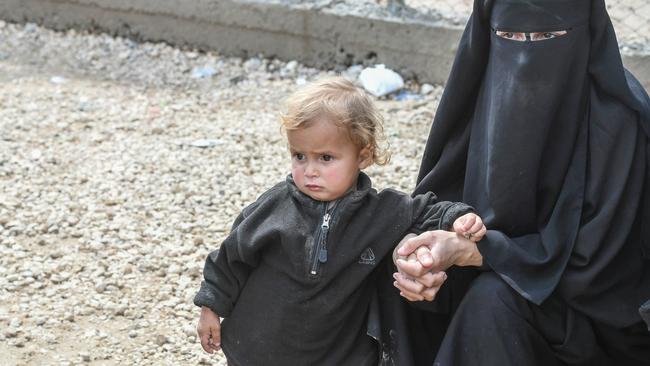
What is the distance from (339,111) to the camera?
3.05 metres

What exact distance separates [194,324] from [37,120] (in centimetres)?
245

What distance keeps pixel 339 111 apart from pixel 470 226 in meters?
0.47

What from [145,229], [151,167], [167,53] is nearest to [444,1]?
[167,53]

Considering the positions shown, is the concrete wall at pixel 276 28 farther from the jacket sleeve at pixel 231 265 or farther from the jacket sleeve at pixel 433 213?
the jacket sleeve at pixel 231 265

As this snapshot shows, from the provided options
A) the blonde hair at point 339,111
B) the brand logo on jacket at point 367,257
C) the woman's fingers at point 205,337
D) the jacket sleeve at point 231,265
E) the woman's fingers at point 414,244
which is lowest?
the woman's fingers at point 205,337

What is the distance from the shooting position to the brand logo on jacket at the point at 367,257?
3.10 metres

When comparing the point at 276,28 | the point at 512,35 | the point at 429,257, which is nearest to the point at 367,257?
the point at 429,257

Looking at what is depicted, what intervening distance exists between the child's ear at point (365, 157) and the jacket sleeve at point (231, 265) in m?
0.32

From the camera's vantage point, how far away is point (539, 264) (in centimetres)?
306

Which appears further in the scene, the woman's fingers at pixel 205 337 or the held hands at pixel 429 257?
the woman's fingers at pixel 205 337

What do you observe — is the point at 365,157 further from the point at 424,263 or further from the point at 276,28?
the point at 276,28

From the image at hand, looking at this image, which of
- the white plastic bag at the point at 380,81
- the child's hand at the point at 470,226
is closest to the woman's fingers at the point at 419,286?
the child's hand at the point at 470,226

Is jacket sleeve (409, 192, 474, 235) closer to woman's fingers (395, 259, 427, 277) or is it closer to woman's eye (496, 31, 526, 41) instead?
woman's fingers (395, 259, 427, 277)

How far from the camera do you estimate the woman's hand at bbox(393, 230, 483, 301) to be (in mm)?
2936
